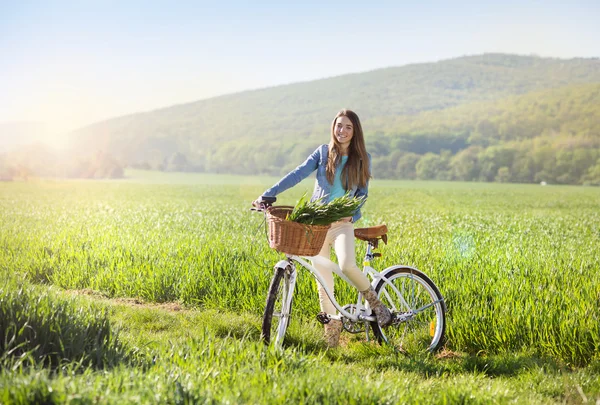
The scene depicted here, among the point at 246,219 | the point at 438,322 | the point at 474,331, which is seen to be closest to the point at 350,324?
the point at 438,322

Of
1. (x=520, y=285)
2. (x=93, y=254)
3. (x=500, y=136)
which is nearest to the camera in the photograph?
(x=520, y=285)

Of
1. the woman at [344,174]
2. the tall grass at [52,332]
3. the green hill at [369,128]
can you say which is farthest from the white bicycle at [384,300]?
the green hill at [369,128]

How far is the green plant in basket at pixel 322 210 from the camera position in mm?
5215

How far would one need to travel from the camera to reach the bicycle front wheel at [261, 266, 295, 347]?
17.9ft

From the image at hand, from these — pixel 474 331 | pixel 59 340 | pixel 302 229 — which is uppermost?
pixel 302 229

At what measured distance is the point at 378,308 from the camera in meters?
6.02

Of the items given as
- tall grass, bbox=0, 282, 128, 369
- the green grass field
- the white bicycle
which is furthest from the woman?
tall grass, bbox=0, 282, 128, 369

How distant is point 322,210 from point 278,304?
1.24m

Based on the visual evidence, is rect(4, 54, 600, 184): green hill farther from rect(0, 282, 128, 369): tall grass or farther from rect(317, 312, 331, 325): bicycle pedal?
rect(0, 282, 128, 369): tall grass

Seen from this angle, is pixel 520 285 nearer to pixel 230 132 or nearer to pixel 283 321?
pixel 283 321

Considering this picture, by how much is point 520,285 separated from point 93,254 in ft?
21.4

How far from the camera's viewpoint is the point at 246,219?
1967 centimetres

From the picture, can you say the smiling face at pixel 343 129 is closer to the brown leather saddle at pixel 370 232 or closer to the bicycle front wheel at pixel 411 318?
the brown leather saddle at pixel 370 232

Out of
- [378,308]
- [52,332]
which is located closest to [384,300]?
[378,308]
